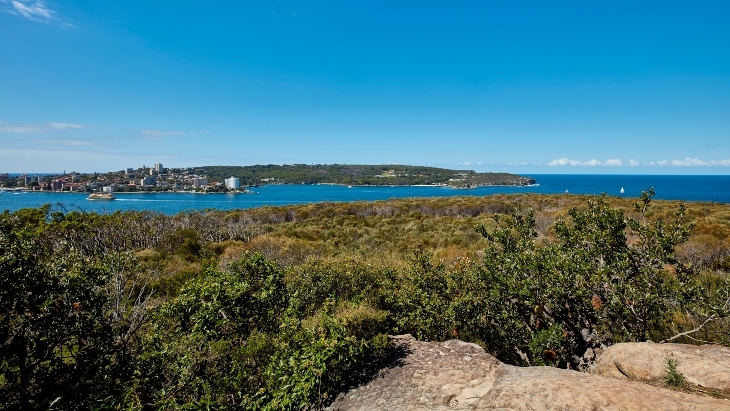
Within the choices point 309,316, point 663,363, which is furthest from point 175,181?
point 663,363

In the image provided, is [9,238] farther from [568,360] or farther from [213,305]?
[568,360]

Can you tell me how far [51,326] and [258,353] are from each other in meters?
2.90

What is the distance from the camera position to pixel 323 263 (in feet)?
31.3

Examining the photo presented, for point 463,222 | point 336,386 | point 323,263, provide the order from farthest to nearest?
point 463,222, point 323,263, point 336,386

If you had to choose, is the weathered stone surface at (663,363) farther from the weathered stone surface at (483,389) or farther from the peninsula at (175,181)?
the peninsula at (175,181)

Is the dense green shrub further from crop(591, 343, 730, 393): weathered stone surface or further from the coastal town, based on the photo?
the coastal town

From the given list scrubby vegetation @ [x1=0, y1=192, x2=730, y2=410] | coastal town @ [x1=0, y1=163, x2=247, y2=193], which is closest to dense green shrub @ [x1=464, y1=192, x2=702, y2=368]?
scrubby vegetation @ [x1=0, y1=192, x2=730, y2=410]

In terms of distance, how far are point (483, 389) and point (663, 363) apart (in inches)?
98.7

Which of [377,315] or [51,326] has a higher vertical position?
[51,326]

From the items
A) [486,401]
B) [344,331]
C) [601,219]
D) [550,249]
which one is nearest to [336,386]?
[344,331]

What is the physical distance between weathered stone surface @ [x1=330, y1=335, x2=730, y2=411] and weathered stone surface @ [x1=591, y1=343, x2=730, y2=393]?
818 mm

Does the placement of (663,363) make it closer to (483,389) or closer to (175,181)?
(483,389)

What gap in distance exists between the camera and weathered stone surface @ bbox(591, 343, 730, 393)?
4477mm

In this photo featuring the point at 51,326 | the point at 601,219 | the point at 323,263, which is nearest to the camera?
the point at 51,326
